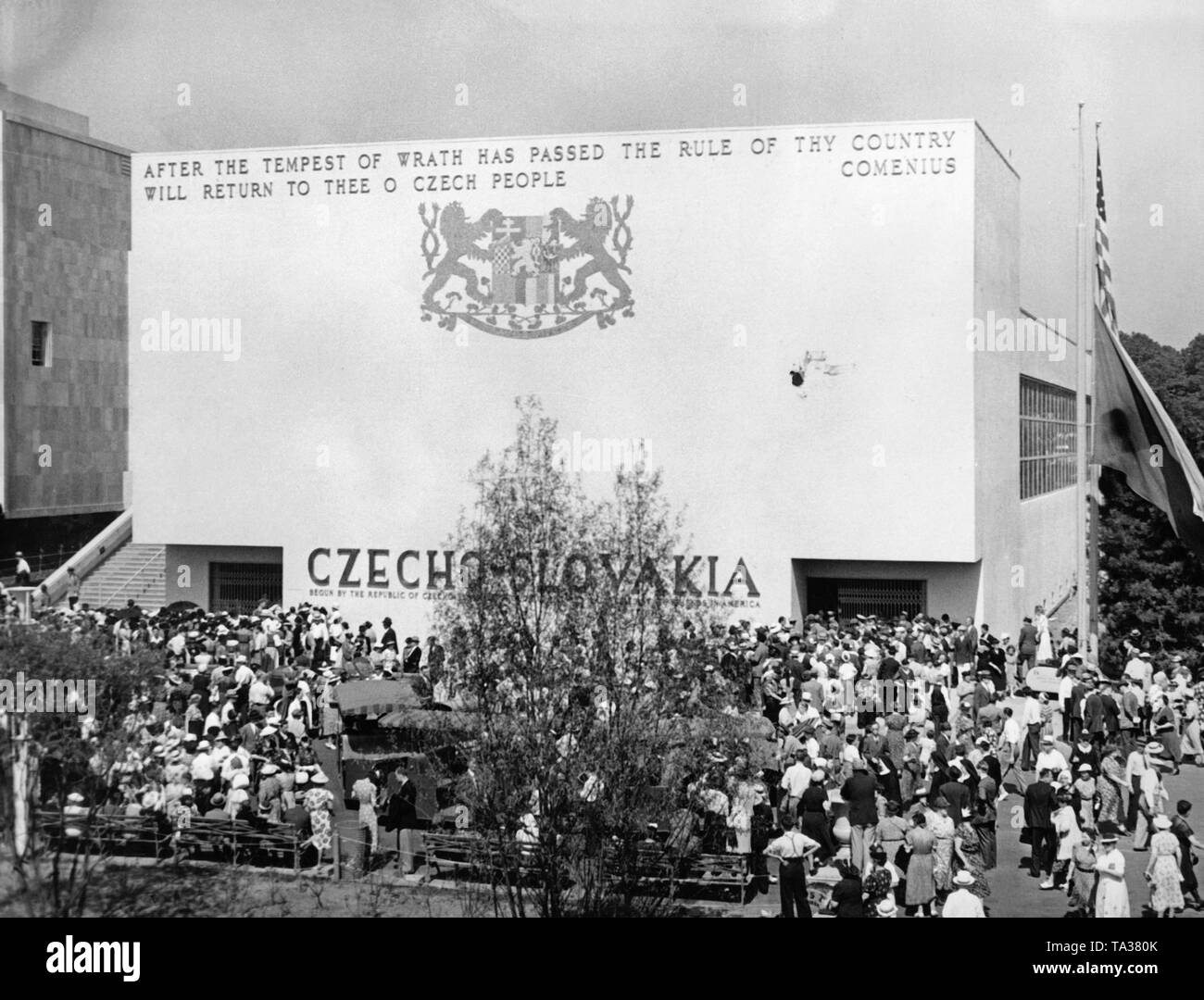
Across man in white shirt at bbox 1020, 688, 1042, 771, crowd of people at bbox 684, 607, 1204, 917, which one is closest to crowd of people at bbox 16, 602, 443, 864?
crowd of people at bbox 684, 607, 1204, 917

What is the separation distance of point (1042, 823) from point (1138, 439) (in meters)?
10.4

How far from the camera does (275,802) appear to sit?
1869cm

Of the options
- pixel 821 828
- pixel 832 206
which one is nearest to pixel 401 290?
pixel 832 206

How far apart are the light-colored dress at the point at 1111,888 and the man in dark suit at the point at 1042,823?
7.93ft

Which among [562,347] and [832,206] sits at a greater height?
[832,206]

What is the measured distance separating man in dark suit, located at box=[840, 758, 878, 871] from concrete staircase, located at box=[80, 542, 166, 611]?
26851 mm

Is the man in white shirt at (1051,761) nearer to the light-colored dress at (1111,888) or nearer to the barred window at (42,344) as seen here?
the light-colored dress at (1111,888)

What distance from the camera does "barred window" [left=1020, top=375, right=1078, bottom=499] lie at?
41.2 m

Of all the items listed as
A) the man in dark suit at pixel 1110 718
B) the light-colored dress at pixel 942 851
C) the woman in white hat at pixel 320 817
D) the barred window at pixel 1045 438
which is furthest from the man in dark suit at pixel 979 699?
the barred window at pixel 1045 438

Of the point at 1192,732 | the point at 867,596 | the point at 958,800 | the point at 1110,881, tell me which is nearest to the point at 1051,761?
the point at 958,800
